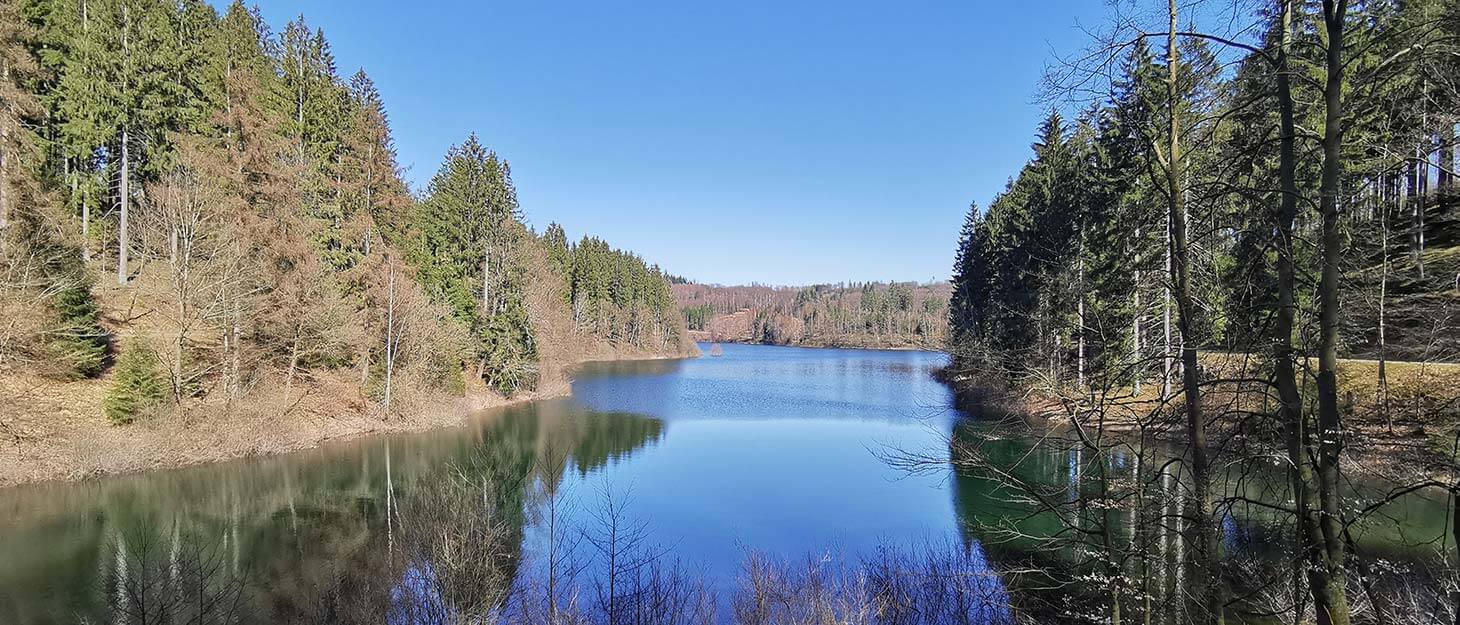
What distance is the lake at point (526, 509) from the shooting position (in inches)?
459

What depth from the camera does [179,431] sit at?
18641 millimetres

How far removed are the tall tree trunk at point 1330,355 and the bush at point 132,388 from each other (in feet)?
79.9

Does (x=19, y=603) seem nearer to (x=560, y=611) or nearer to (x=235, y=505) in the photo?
(x=235, y=505)

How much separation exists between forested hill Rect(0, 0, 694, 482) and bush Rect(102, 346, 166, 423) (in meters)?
0.04

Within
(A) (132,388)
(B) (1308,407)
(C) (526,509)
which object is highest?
(B) (1308,407)

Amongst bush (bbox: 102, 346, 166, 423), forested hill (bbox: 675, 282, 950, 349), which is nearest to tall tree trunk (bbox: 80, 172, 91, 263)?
bush (bbox: 102, 346, 166, 423)

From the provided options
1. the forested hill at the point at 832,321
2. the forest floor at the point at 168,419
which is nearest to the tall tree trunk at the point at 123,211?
the forest floor at the point at 168,419

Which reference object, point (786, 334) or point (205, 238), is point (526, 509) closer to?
point (205, 238)

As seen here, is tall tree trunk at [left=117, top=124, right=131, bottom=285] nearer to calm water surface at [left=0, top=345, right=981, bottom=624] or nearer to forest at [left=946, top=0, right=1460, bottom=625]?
calm water surface at [left=0, top=345, right=981, bottom=624]

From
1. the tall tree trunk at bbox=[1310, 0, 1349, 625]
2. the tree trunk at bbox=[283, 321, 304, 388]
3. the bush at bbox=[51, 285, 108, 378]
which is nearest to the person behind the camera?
the tall tree trunk at bbox=[1310, 0, 1349, 625]

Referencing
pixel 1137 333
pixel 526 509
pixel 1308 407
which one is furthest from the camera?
pixel 526 509

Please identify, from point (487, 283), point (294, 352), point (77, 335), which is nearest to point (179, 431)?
point (77, 335)

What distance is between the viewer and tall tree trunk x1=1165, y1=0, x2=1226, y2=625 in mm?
5309

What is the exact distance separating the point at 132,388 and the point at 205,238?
4.93 meters
